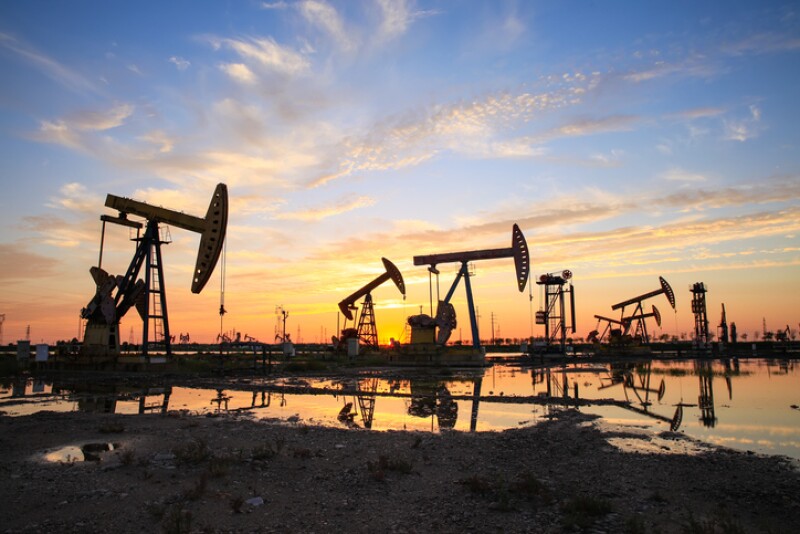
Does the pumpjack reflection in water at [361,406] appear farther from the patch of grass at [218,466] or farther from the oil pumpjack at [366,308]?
the oil pumpjack at [366,308]

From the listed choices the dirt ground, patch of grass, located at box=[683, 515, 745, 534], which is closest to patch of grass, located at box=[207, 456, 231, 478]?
the dirt ground

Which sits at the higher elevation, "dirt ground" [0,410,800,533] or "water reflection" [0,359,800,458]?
"dirt ground" [0,410,800,533]

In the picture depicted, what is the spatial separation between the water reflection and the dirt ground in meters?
2.63

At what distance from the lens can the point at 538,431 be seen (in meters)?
12.7

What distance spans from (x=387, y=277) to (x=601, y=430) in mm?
43069

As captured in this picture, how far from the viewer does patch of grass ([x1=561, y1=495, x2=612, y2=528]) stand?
6441 millimetres

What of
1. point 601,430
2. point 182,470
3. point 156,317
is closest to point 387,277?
point 156,317

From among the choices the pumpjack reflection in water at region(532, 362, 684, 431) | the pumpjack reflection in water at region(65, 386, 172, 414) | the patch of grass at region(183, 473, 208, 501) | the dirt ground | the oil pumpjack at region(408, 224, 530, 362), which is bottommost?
the pumpjack reflection in water at region(532, 362, 684, 431)

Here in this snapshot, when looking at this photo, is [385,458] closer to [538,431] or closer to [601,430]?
[538,431]

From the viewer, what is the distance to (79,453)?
10.2 m

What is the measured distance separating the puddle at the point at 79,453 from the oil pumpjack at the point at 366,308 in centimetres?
4345

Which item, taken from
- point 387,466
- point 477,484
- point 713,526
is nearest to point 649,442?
point 713,526

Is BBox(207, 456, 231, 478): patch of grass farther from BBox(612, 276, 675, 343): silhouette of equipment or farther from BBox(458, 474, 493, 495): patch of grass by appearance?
BBox(612, 276, 675, 343): silhouette of equipment

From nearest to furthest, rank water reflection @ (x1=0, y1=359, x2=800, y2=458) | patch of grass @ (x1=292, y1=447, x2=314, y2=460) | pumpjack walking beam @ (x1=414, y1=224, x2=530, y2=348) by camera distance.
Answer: patch of grass @ (x1=292, y1=447, x2=314, y2=460) < water reflection @ (x1=0, y1=359, x2=800, y2=458) < pumpjack walking beam @ (x1=414, y1=224, x2=530, y2=348)
